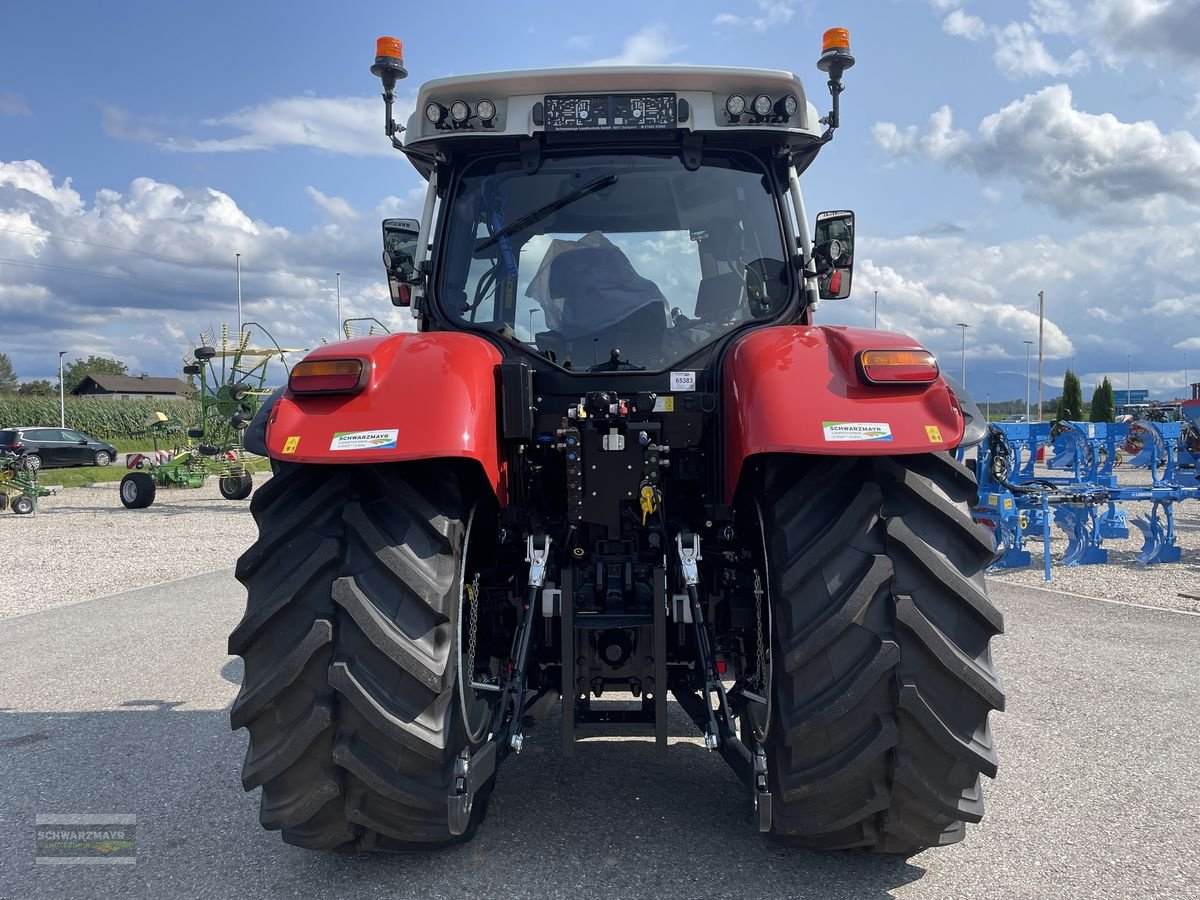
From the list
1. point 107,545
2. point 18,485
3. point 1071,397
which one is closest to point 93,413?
point 18,485

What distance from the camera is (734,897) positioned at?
2623 mm

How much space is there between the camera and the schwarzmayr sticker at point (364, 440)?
8.15 feet

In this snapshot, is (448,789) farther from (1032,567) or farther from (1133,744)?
(1032,567)

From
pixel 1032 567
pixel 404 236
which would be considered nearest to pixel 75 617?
pixel 404 236

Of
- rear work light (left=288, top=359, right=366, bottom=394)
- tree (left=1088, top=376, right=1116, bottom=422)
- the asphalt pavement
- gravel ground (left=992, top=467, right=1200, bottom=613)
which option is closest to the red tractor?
rear work light (left=288, top=359, right=366, bottom=394)

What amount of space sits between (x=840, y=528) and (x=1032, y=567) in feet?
27.9

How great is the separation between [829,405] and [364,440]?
4.31 feet

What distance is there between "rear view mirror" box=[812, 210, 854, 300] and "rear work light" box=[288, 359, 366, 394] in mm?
1897

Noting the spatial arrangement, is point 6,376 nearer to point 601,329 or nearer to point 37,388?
point 37,388

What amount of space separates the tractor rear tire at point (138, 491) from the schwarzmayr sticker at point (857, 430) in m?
17.5

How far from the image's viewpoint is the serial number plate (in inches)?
133

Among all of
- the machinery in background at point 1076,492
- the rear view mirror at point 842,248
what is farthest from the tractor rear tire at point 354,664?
the machinery in background at point 1076,492

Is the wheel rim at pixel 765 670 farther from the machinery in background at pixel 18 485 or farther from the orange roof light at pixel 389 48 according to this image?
the machinery in background at pixel 18 485

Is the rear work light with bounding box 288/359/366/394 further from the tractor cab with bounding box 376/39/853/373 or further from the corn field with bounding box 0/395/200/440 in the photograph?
the corn field with bounding box 0/395/200/440
